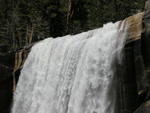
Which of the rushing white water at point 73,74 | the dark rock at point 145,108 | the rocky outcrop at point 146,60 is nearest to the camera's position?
the dark rock at point 145,108

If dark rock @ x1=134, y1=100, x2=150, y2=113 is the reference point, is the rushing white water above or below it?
above

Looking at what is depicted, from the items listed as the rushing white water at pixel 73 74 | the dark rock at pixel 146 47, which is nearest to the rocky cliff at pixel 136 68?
the dark rock at pixel 146 47

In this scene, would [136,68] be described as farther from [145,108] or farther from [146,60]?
[145,108]

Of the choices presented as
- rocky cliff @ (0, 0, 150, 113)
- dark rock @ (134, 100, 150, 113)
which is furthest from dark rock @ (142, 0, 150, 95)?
dark rock @ (134, 100, 150, 113)

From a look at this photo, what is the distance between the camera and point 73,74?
7.21 m

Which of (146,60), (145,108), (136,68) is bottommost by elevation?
(145,108)

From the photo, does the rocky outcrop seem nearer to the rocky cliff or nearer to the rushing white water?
the rocky cliff

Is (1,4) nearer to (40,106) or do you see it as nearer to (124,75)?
(40,106)

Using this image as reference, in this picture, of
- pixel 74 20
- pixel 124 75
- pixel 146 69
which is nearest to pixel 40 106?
pixel 124 75

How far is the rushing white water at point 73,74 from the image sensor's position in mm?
5984

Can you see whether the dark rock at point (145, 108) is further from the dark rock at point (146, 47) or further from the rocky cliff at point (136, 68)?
the dark rock at point (146, 47)

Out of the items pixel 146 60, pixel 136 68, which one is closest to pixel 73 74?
pixel 136 68

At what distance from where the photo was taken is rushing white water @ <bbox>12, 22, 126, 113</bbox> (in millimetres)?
5984

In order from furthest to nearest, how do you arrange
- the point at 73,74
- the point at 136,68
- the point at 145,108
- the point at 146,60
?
the point at 73,74 → the point at 136,68 → the point at 146,60 → the point at 145,108
